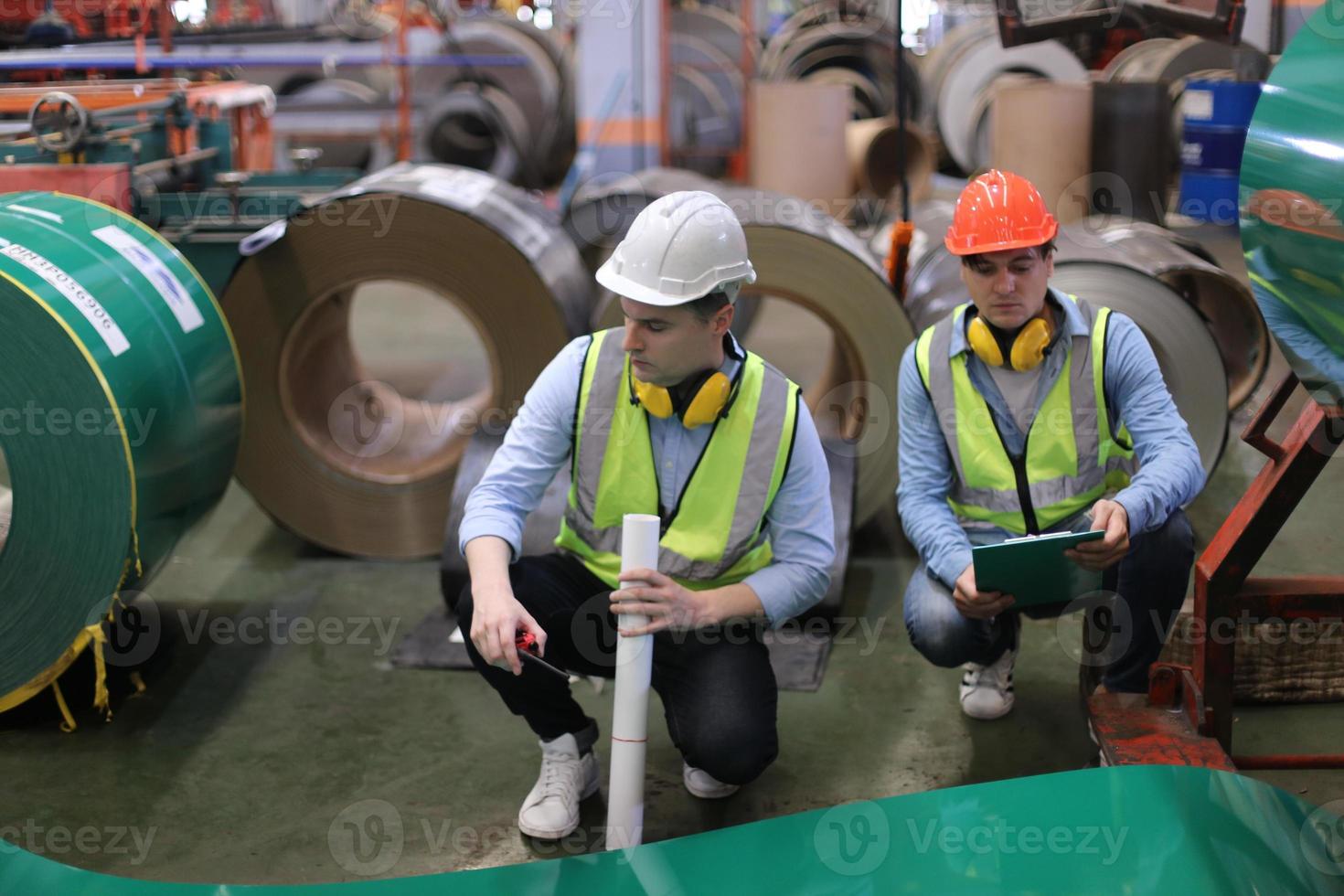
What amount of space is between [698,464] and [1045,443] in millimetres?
710

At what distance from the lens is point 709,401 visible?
7.51 feet

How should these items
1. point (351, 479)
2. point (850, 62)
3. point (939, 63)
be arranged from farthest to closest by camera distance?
point (850, 62) < point (939, 63) < point (351, 479)

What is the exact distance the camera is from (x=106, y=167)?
11.6ft

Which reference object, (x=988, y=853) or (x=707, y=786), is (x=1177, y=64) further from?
(x=988, y=853)

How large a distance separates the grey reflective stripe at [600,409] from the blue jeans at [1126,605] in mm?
706

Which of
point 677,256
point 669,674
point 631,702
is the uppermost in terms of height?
point 677,256

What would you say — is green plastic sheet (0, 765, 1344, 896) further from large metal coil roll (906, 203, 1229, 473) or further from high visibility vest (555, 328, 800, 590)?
large metal coil roll (906, 203, 1229, 473)

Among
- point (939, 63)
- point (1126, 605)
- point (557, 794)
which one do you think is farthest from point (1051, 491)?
point (939, 63)

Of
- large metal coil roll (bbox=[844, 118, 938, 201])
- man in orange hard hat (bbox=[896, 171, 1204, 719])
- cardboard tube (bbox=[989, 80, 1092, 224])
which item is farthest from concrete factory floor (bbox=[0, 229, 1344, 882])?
large metal coil roll (bbox=[844, 118, 938, 201])

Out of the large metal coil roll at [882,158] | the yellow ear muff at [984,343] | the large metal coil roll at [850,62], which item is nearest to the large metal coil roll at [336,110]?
the large metal coil roll at [850,62]

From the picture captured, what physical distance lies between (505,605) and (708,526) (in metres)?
0.43

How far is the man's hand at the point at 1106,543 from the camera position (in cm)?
229

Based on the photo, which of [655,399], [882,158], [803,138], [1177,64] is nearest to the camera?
[655,399]

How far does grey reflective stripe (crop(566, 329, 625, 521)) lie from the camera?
2.38 m
